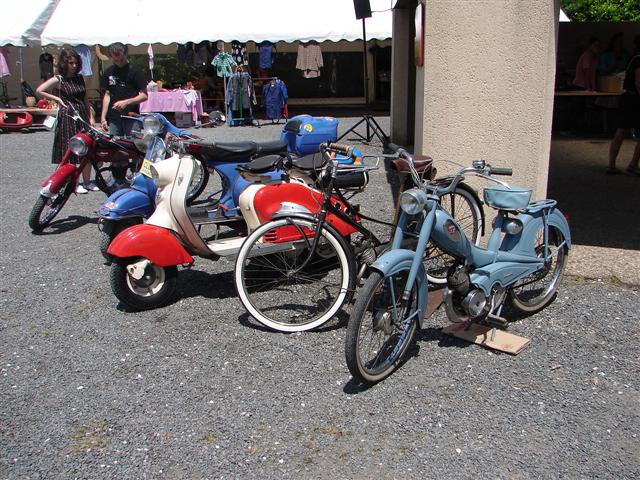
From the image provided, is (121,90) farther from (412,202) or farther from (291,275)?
(412,202)

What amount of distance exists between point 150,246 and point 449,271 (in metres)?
2.00

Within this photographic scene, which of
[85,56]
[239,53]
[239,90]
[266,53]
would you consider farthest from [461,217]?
[85,56]

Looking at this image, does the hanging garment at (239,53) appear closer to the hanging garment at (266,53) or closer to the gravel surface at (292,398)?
the hanging garment at (266,53)

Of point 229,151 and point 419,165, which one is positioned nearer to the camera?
point 419,165

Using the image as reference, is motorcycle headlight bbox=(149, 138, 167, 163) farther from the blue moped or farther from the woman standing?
the woman standing

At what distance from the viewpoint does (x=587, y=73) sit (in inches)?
507

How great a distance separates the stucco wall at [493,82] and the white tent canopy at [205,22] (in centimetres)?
1062

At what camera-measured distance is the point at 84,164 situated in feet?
21.3

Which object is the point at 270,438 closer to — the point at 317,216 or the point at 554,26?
the point at 317,216

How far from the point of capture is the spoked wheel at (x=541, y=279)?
4.14m

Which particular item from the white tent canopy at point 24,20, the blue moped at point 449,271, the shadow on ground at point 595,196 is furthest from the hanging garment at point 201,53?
the blue moped at point 449,271

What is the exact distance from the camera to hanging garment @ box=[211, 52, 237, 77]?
52.0ft

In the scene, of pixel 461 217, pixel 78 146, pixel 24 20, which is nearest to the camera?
pixel 461 217

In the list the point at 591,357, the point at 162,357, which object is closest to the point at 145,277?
the point at 162,357
